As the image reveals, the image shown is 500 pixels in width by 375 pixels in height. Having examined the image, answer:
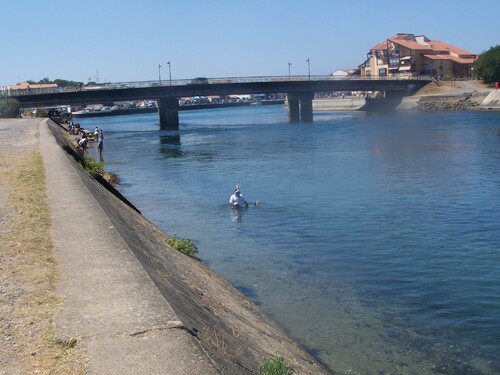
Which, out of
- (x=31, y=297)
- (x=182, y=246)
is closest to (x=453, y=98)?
(x=182, y=246)

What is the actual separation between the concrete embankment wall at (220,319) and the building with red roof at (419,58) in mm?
120331

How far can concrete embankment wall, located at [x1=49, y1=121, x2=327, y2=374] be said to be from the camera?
7.25 m

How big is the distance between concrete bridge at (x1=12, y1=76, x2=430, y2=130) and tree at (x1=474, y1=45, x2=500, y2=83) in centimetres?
985

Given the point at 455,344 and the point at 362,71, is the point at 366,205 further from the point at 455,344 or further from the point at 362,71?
the point at 362,71

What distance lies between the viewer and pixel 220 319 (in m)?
9.45

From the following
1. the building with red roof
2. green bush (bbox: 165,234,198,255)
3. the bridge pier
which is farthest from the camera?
the building with red roof

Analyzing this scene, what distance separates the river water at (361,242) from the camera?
12227 mm

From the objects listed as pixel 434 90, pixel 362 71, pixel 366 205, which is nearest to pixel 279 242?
pixel 366 205

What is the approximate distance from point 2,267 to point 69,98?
75.9 meters

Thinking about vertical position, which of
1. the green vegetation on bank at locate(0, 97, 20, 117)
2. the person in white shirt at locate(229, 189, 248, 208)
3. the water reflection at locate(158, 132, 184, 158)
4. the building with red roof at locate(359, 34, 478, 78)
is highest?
the building with red roof at locate(359, 34, 478, 78)

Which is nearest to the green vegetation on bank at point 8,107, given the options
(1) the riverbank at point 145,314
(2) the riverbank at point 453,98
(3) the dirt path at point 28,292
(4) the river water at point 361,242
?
(4) the river water at point 361,242

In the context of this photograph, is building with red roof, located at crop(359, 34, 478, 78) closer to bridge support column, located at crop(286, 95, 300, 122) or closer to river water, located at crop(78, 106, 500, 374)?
bridge support column, located at crop(286, 95, 300, 122)

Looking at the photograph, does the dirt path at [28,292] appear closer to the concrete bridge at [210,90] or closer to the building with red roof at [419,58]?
the concrete bridge at [210,90]

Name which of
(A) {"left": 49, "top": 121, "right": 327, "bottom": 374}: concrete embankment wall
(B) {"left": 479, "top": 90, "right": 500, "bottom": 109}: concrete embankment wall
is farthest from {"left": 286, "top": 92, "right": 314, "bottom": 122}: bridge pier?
(A) {"left": 49, "top": 121, "right": 327, "bottom": 374}: concrete embankment wall
